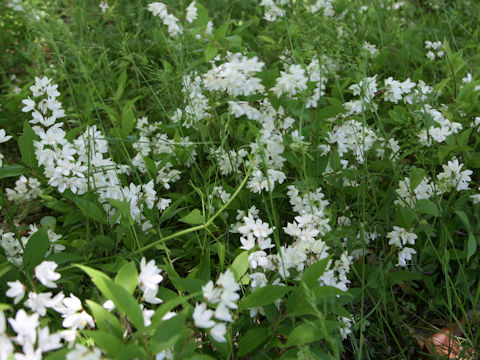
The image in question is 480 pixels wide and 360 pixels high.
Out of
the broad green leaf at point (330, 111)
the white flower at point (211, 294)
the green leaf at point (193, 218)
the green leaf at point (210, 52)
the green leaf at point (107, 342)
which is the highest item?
the green leaf at point (210, 52)

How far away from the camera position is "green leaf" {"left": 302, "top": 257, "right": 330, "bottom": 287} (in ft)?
4.79

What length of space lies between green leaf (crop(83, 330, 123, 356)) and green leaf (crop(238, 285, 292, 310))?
41 centimetres

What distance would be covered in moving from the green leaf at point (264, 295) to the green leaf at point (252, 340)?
0.09 meters

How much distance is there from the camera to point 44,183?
84.6 inches

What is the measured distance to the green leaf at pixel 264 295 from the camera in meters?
1.42

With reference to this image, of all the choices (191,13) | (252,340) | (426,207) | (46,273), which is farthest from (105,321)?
(191,13)

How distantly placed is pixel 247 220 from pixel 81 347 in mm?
738

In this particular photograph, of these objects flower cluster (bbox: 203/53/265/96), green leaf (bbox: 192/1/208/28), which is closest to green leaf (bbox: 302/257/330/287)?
flower cluster (bbox: 203/53/265/96)

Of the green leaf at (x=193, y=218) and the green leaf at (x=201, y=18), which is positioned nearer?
the green leaf at (x=193, y=218)

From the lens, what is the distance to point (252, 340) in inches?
56.8

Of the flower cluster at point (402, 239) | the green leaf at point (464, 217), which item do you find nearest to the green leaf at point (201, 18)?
the flower cluster at point (402, 239)

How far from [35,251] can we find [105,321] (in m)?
0.50

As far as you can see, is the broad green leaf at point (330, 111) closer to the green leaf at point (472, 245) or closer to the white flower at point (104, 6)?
the green leaf at point (472, 245)

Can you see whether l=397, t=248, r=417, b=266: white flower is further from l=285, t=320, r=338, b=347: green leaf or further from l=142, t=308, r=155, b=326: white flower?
l=142, t=308, r=155, b=326: white flower
